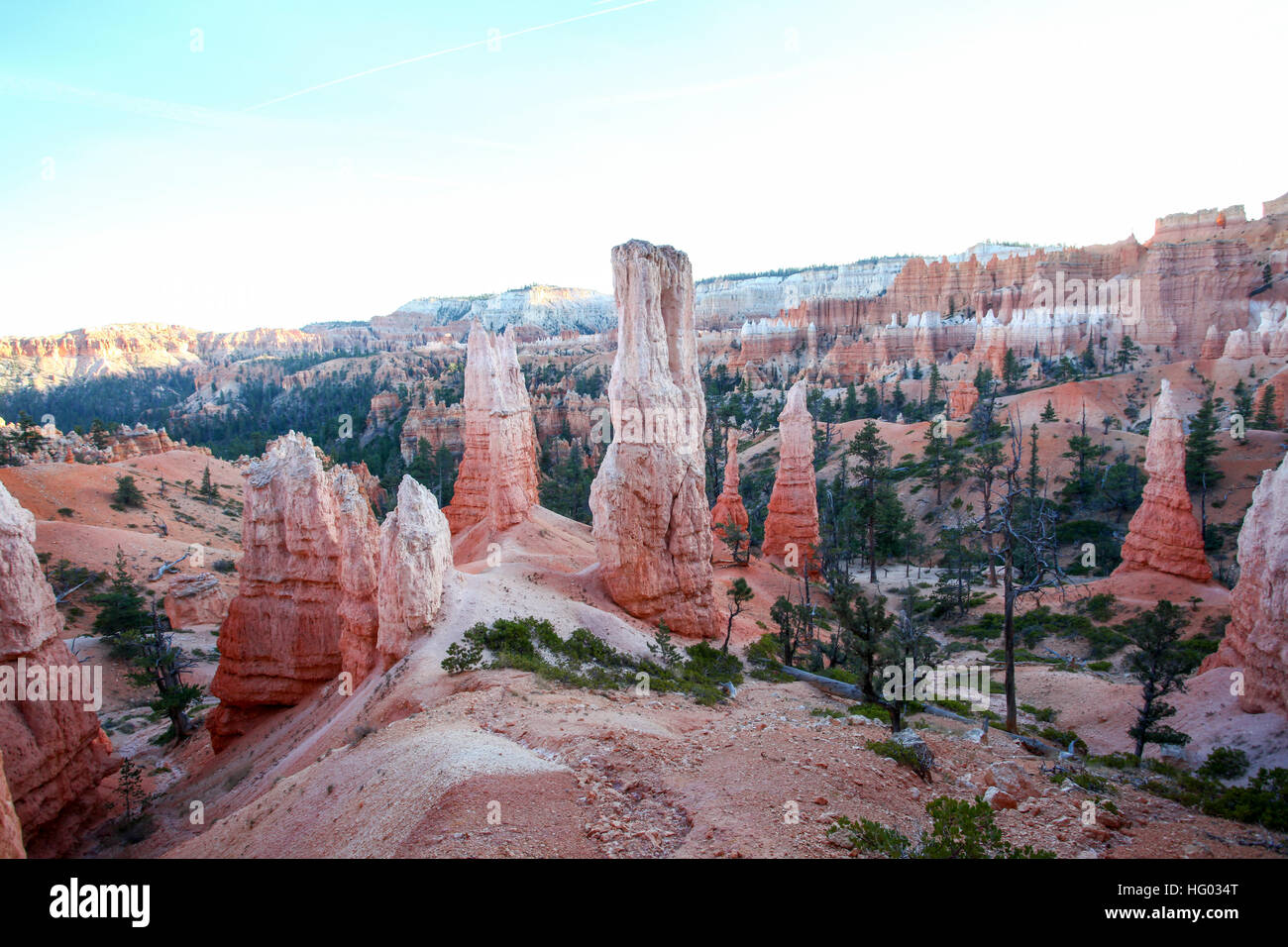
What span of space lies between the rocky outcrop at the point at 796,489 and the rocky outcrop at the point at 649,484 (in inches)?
538

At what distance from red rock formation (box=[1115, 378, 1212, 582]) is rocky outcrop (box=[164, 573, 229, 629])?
39.5m

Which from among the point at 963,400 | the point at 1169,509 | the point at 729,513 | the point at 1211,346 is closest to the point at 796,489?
the point at 729,513

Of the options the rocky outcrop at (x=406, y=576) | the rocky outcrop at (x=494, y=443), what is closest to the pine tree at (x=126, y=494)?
the rocky outcrop at (x=494, y=443)

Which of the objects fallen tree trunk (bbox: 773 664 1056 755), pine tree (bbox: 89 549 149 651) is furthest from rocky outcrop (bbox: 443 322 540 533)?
fallen tree trunk (bbox: 773 664 1056 755)

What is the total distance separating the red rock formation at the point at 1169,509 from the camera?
80.8 feet

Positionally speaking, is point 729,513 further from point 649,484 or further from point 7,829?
point 7,829

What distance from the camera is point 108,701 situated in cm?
2344

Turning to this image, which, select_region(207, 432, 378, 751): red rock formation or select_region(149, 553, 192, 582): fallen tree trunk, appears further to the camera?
select_region(149, 553, 192, 582): fallen tree trunk

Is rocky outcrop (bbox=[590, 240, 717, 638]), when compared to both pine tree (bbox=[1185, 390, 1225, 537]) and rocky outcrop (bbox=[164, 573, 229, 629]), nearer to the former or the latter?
rocky outcrop (bbox=[164, 573, 229, 629])

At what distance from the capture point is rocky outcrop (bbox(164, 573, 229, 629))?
29750 mm

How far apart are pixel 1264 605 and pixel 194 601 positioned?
37.8 metres

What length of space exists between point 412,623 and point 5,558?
708 centimetres
